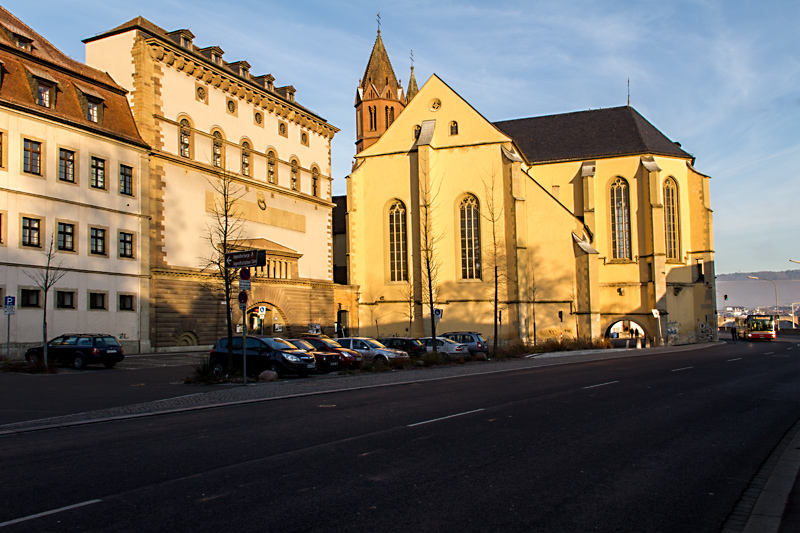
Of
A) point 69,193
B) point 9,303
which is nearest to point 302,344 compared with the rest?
point 9,303

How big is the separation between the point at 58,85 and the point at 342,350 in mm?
19157

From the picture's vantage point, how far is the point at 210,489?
21.9 feet

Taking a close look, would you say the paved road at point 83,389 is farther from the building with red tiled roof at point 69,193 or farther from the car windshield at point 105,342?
the building with red tiled roof at point 69,193

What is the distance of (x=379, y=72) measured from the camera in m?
75.8

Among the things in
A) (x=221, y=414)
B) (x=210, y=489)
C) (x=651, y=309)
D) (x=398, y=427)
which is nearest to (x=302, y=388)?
(x=221, y=414)

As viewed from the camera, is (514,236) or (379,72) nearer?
(514,236)

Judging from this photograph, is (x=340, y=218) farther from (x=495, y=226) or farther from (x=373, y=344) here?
(x=373, y=344)

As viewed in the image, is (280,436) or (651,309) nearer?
(280,436)

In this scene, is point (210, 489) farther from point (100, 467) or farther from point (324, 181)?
point (324, 181)

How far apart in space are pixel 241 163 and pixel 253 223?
3.85m

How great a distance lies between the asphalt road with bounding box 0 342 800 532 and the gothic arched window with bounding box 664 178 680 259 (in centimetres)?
4310

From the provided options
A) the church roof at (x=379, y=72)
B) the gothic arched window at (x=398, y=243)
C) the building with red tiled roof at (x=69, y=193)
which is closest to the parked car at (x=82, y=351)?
the building with red tiled roof at (x=69, y=193)

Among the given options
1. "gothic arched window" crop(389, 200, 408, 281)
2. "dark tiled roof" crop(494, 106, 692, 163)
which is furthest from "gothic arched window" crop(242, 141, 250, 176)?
"dark tiled roof" crop(494, 106, 692, 163)

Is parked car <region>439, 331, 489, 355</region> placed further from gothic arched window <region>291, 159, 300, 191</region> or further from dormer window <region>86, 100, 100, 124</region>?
dormer window <region>86, 100, 100, 124</region>
